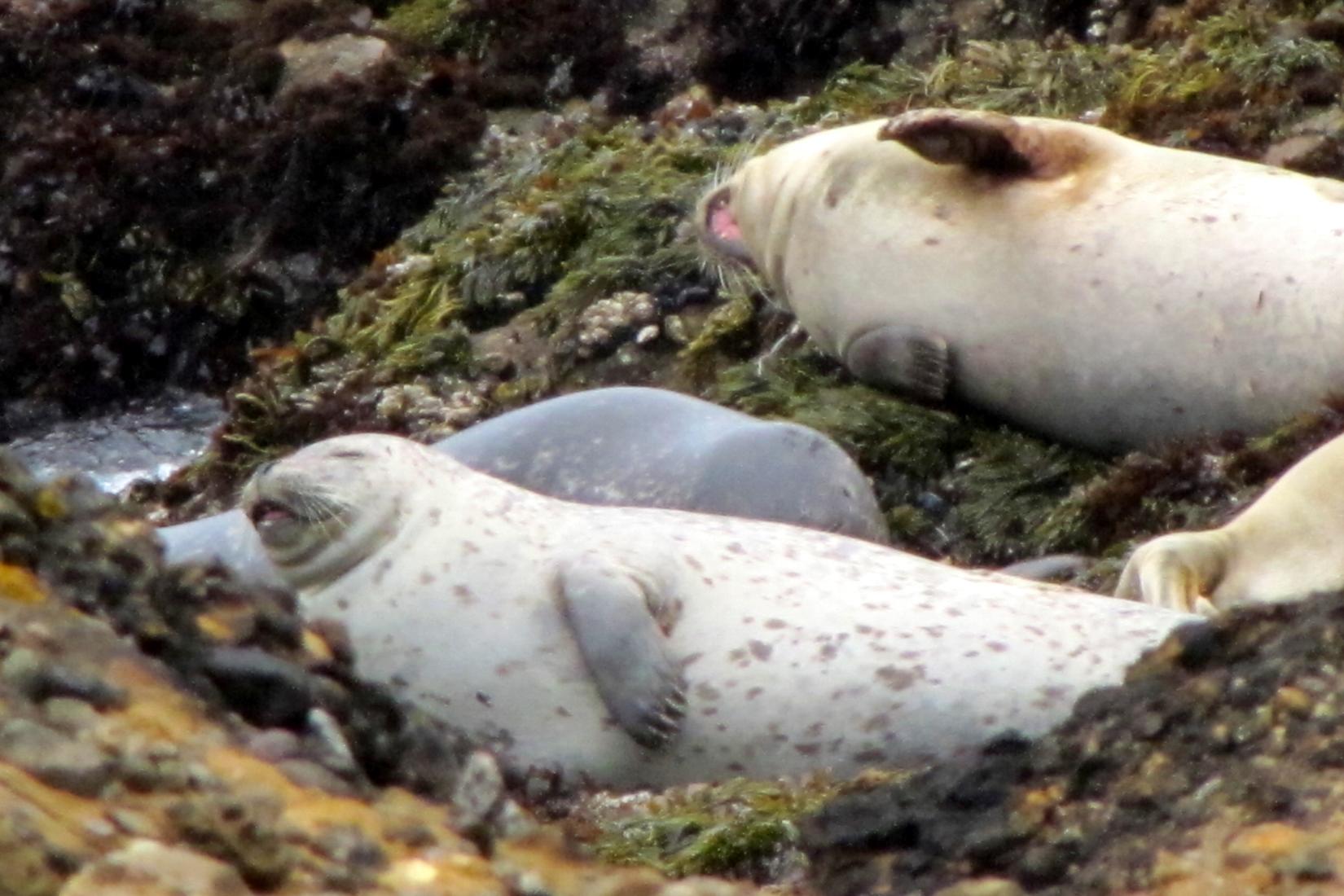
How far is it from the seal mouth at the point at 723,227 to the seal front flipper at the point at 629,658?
3.34m

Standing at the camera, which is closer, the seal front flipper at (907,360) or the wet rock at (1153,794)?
the wet rock at (1153,794)

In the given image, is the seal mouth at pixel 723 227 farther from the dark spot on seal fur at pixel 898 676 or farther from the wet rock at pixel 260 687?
the wet rock at pixel 260 687

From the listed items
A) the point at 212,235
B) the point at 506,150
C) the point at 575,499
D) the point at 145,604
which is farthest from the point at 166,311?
the point at 145,604

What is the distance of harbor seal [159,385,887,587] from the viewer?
5.93m

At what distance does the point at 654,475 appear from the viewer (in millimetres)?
6121

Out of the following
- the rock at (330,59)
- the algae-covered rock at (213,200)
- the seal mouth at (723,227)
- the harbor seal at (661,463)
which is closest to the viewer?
the harbor seal at (661,463)

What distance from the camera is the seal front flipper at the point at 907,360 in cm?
709

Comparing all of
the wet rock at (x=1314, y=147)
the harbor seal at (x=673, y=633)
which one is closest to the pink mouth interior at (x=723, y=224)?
the wet rock at (x=1314, y=147)

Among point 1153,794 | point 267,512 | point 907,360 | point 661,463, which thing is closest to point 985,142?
point 907,360

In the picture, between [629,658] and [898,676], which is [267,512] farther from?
[898,676]

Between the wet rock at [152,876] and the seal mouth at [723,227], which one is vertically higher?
the wet rock at [152,876]

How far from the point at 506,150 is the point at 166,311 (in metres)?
1.79

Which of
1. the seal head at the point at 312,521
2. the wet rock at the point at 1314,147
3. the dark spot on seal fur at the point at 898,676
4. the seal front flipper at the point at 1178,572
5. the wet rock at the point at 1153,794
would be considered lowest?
the wet rock at the point at 1314,147

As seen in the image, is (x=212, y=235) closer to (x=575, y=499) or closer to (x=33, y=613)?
(x=575, y=499)
